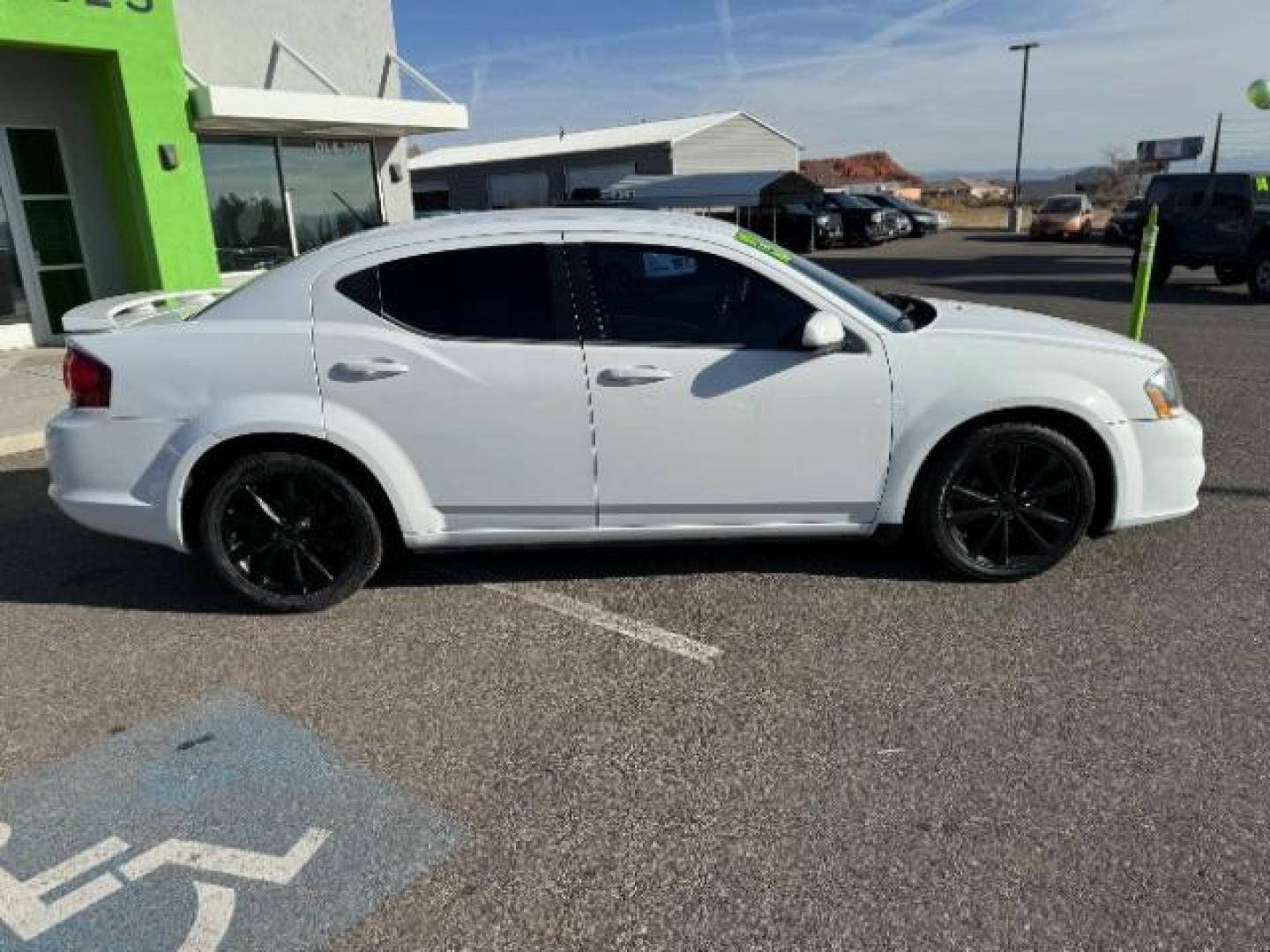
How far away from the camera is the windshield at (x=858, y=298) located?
3.81 meters

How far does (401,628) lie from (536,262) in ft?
5.26

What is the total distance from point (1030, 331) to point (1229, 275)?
48.2 feet

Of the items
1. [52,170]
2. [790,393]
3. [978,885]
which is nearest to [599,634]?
[790,393]

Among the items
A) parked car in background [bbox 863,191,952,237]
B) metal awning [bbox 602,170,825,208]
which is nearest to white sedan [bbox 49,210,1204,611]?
metal awning [bbox 602,170,825,208]

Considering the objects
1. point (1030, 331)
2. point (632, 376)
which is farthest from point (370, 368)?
point (1030, 331)

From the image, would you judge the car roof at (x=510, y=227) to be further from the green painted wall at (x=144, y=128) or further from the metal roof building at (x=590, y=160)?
the metal roof building at (x=590, y=160)

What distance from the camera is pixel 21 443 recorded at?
6504 mm

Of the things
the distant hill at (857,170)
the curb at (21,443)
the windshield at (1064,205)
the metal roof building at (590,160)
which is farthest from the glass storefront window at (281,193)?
the distant hill at (857,170)

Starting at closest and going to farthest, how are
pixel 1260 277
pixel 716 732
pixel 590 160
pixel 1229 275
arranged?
pixel 716 732
pixel 1260 277
pixel 1229 275
pixel 590 160

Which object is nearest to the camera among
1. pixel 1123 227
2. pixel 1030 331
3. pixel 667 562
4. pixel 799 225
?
pixel 1030 331

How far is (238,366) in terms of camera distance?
3.63 metres

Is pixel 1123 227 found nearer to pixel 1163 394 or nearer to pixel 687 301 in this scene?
pixel 1163 394

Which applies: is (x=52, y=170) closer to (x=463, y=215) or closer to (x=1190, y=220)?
(x=463, y=215)

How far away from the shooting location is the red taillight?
12.0ft
